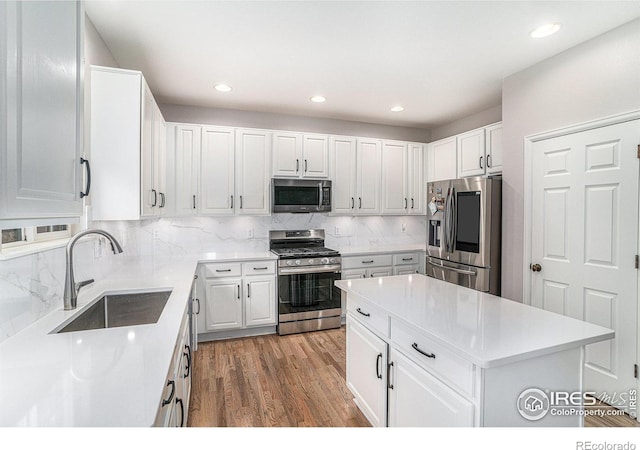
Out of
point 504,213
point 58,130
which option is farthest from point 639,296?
point 58,130

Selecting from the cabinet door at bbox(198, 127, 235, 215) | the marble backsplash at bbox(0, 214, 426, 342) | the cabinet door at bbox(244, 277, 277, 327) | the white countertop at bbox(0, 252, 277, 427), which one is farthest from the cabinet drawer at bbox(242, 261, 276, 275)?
the white countertop at bbox(0, 252, 277, 427)

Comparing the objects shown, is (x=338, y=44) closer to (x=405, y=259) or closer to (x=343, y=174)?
(x=343, y=174)

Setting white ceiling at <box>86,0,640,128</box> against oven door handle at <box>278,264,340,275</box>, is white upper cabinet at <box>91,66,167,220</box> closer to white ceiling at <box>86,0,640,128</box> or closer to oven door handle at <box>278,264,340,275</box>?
white ceiling at <box>86,0,640,128</box>

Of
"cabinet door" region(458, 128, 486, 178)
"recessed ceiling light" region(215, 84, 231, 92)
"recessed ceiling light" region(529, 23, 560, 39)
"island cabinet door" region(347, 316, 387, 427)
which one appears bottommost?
"island cabinet door" region(347, 316, 387, 427)

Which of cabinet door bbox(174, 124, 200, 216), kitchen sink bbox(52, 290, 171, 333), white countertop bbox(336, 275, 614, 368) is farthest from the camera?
cabinet door bbox(174, 124, 200, 216)

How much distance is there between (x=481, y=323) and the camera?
1.44 metres

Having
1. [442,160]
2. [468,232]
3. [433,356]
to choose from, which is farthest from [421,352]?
[442,160]

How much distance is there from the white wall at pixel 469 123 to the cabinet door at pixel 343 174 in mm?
1468

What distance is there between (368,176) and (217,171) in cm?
Result: 189

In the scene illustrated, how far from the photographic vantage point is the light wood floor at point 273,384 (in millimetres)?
2141

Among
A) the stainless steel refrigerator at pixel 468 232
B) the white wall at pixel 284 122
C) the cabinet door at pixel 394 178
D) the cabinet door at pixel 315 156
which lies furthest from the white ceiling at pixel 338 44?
the stainless steel refrigerator at pixel 468 232

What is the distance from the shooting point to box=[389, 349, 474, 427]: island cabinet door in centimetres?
127

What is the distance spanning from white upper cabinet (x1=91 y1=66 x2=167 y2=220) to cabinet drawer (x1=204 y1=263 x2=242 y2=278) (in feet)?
4.28

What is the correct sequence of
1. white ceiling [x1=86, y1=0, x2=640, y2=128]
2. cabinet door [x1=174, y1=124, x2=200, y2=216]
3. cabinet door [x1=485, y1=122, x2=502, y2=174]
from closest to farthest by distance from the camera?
white ceiling [x1=86, y1=0, x2=640, y2=128], cabinet door [x1=485, y1=122, x2=502, y2=174], cabinet door [x1=174, y1=124, x2=200, y2=216]
